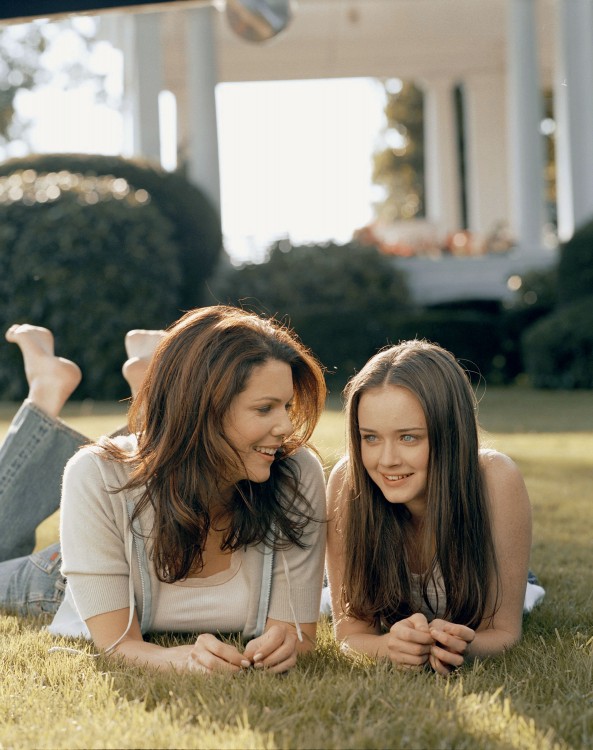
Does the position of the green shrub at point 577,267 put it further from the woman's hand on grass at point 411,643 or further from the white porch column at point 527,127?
the woman's hand on grass at point 411,643

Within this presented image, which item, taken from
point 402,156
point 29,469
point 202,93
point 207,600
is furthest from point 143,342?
point 402,156

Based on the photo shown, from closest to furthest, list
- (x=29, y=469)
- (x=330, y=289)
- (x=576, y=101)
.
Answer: (x=29, y=469)
(x=330, y=289)
(x=576, y=101)

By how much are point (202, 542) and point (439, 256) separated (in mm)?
13699

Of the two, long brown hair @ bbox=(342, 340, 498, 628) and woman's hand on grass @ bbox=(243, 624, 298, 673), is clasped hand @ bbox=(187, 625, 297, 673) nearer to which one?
woman's hand on grass @ bbox=(243, 624, 298, 673)

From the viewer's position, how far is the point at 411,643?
272cm

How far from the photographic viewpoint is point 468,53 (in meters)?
19.3

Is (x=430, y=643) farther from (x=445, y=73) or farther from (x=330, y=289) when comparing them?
(x=445, y=73)

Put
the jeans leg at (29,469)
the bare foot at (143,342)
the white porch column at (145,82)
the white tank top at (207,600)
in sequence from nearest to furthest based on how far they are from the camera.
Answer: the white tank top at (207,600), the jeans leg at (29,469), the bare foot at (143,342), the white porch column at (145,82)

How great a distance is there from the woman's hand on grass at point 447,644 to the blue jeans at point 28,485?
159 centimetres

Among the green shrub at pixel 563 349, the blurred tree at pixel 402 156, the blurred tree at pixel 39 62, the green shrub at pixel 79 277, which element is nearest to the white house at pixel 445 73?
the green shrub at pixel 79 277

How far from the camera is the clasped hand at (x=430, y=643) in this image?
8.82 feet

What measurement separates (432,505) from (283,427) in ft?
1.63

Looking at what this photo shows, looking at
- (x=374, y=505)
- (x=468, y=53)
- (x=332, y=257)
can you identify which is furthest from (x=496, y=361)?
(x=374, y=505)

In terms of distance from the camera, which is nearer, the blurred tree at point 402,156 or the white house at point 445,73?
the white house at point 445,73
